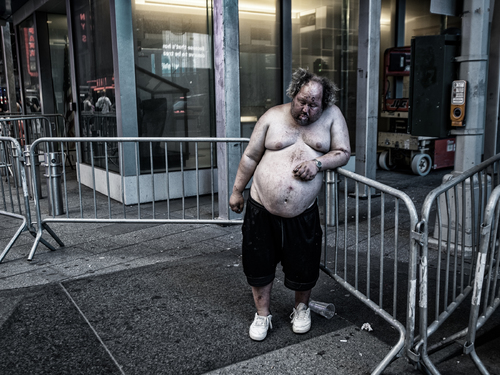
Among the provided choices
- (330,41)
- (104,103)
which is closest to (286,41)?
(330,41)

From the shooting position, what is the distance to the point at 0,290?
438 centimetres

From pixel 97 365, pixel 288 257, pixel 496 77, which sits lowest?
pixel 97 365

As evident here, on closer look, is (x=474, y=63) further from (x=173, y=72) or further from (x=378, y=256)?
(x=173, y=72)

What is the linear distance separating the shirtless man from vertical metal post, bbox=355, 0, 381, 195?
4.29 m

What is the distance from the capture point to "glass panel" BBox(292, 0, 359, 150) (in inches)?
362

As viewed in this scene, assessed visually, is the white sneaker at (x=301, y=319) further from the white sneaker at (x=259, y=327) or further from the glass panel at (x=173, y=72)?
the glass panel at (x=173, y=72)

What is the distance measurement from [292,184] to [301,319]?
39.4 inches

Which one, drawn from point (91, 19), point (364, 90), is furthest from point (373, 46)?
point (91, 19)

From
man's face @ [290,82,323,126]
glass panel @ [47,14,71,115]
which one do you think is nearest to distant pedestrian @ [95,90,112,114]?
glass panel @ [47,14,71,115]

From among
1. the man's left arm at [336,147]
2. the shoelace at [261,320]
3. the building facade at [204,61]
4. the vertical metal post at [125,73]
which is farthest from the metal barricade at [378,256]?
the vertical metal post at [125,73]

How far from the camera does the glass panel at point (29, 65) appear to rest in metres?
11.8

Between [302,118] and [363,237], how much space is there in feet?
9.48

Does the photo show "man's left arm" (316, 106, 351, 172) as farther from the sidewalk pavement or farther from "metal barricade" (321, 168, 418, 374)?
the sidewalk pavement

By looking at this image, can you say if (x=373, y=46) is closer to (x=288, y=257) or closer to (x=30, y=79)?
(x=288, y=257)
